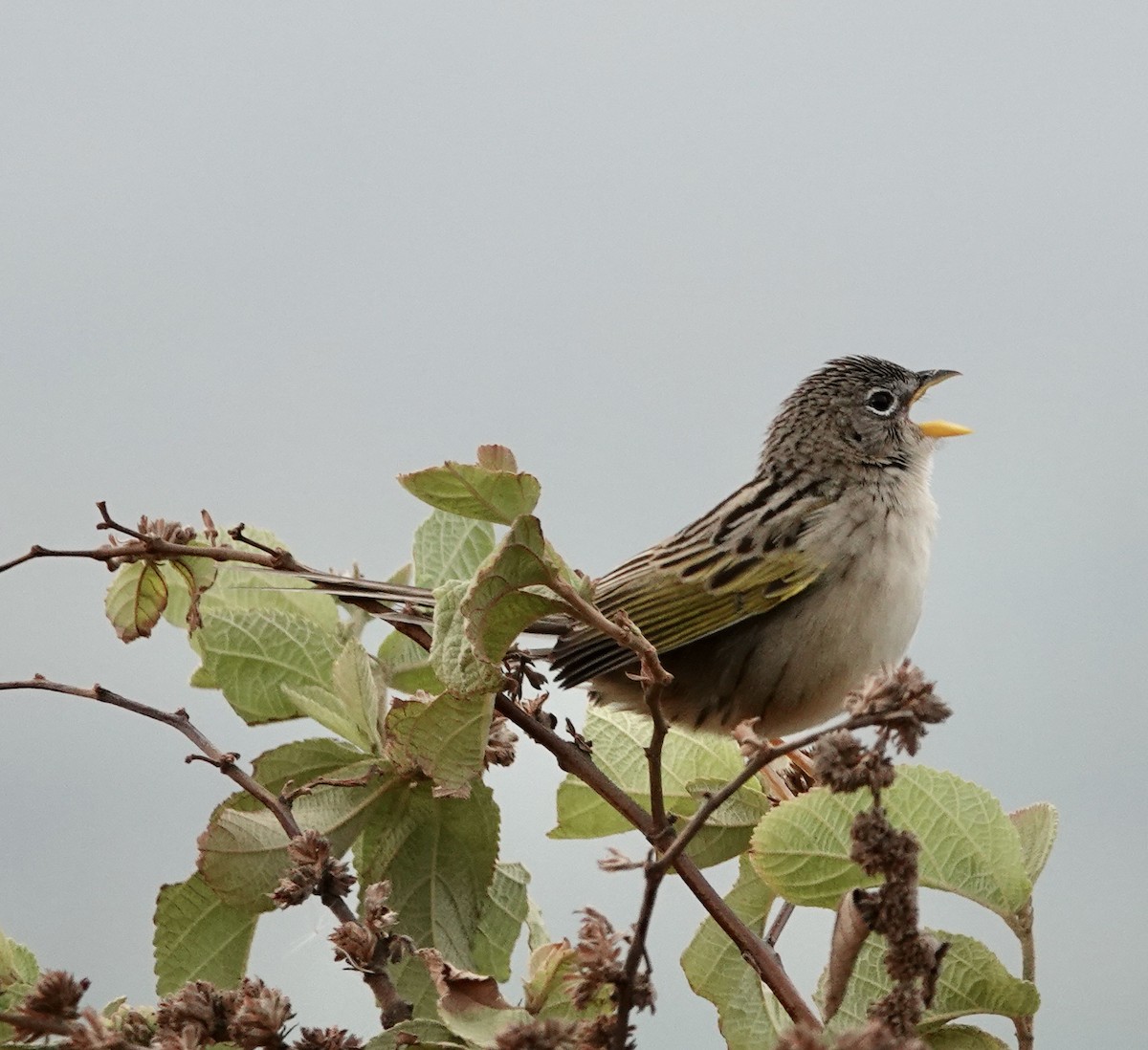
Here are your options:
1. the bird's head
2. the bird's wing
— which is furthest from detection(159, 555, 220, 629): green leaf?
the bird's head

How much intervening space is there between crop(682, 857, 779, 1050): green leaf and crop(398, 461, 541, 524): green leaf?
2.57 ft

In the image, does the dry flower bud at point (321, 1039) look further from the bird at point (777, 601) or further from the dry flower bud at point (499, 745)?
the bird at point (777, 601)

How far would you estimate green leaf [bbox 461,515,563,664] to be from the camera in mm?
Result: 1524

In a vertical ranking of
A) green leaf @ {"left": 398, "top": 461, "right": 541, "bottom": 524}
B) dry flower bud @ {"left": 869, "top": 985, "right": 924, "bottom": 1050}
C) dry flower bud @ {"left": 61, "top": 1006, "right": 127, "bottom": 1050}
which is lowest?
dry flower bud @ {"left": 61, "top": 1006, "right": 127, "bottom": 1050}

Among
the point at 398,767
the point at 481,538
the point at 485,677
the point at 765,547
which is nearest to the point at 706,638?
the point at 765,547

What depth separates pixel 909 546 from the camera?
11.3ft

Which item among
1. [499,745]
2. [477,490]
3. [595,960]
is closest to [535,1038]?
[595,960]

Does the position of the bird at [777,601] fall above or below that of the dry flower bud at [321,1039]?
above

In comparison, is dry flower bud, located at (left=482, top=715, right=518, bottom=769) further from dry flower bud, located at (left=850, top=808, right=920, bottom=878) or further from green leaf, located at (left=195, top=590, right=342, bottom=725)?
dry flower bud, located at (left=850, top=808, right=920, bottom=878)

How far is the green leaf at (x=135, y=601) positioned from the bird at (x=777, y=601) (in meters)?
0.86

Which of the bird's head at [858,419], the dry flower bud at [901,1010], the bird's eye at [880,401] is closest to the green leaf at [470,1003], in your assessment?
the dry flower bud at [901,1010]

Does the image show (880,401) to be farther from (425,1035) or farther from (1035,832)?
(425,1035)

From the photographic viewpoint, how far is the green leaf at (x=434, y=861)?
214cm

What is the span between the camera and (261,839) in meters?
2.10
